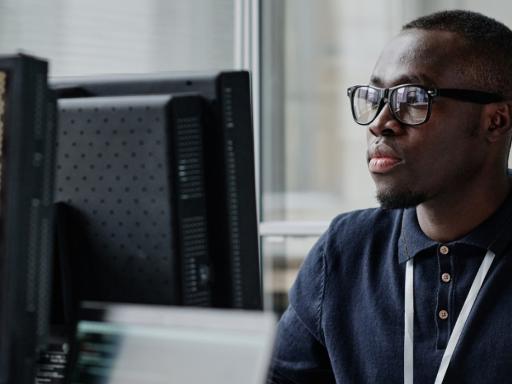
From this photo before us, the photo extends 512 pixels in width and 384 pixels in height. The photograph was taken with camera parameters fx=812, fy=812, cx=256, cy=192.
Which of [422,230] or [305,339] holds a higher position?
[422,230]

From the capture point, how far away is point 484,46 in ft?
5.25

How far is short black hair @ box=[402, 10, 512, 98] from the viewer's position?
159 centimetres

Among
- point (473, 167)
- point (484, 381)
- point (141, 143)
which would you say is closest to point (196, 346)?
point (141, 143)

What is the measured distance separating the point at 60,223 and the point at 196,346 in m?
0.32

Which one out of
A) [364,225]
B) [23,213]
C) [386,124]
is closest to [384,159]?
[386,124]

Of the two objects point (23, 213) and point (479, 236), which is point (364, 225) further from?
point (23, 213)

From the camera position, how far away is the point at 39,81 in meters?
0.91

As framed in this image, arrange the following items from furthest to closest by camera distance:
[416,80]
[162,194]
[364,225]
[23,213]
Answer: [364,225]
[416,80]
[162,194]
[23,213]

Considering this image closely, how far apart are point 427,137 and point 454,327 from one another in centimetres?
37

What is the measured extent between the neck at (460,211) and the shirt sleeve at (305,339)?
0.79 ft

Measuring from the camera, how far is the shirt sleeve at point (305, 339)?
162 cm

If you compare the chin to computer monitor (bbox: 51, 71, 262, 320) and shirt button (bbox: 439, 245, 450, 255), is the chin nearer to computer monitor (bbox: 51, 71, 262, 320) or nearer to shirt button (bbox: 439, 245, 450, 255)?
shirt button (bbox: 439, 245, 450, 255)

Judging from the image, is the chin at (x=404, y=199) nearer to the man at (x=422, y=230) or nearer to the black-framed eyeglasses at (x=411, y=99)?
the man at (x=422, y=230)

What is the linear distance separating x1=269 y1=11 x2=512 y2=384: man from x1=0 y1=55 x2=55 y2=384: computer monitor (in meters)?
0.79
